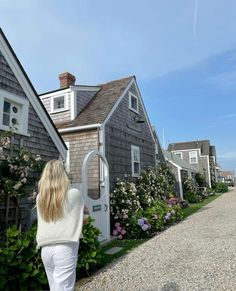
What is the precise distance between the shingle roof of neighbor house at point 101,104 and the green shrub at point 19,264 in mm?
7311

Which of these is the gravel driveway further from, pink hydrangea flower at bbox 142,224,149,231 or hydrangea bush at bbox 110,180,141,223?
hydrangea bush at bbox 110,180,141,223

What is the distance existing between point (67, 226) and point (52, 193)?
38 centimetres

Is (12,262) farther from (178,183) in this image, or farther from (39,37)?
(178,183)

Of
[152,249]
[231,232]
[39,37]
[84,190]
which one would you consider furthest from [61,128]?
[231,232]

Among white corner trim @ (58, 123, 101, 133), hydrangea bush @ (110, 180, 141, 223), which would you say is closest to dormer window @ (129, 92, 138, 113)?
white corner trim @ (58, 123, 101, 133)

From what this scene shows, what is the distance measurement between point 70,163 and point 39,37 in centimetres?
542

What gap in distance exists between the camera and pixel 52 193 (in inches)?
116

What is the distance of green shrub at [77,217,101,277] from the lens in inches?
222

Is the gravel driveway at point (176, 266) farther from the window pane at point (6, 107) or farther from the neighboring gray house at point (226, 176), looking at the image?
the neighboring gray house at point (226, 176)

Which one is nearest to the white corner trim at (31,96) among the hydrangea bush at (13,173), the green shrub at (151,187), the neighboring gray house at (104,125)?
the hydrangea bush at (13,173)

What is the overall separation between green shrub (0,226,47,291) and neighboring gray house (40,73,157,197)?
588cm

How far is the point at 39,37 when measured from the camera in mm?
9258

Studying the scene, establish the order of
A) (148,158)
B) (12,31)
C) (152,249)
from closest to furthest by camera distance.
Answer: (152,249)
(12,31)
(148,158)

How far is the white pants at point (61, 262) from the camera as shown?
9.37ft
